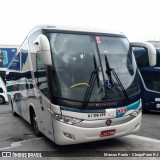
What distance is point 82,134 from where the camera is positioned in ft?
19.1

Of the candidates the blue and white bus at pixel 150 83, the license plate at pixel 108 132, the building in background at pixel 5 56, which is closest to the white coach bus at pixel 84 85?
the license plate at pixel 108 132

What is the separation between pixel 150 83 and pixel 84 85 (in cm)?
769

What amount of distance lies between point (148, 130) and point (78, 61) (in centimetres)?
383

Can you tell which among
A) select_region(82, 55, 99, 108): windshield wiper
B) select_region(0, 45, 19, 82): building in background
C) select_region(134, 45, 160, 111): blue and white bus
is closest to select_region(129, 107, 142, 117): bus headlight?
select_region(82, 55, 99, 108): windshield wiper

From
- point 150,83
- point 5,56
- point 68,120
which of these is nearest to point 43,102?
point 68,120

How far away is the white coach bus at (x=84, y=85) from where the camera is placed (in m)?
5.84

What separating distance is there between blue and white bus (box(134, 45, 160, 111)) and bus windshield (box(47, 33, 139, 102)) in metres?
6.36

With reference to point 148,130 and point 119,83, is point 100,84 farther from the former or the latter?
point 148,130

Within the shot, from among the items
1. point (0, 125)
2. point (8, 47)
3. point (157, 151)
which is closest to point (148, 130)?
point (157, 151)

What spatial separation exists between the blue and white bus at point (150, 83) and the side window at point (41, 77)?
7391 mm

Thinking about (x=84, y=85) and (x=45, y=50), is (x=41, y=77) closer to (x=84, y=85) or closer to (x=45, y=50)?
(x=45, y=50)

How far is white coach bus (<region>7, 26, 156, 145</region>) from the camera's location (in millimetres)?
5836

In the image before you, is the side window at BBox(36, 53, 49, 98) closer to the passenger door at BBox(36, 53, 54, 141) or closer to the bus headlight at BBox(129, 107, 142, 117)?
the passenger door at BBox(36, 53, 54, 141)

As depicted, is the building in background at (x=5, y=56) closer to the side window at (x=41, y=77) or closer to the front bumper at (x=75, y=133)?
the side window at (x=41, y=77)
